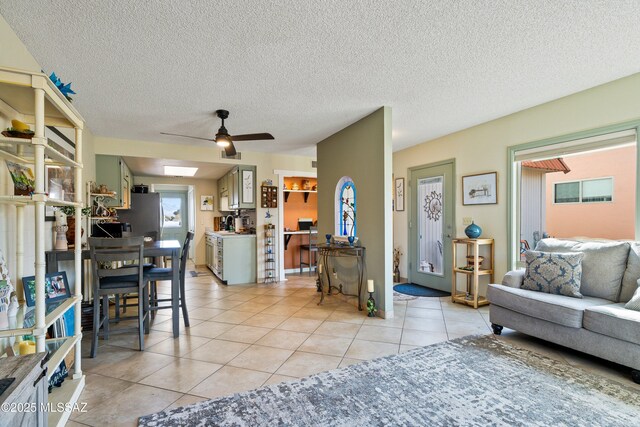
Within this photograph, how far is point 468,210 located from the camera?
444 centimetres

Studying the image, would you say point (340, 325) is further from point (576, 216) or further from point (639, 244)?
point (576, 216)

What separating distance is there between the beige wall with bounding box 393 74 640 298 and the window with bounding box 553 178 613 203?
2.55 feet

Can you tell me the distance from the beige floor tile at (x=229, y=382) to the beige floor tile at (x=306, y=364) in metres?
0.17

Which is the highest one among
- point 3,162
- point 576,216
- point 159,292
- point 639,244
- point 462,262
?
point 3,162

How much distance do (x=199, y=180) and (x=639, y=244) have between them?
25.5 feet

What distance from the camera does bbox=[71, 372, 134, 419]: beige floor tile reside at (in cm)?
197

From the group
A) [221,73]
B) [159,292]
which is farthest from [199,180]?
[221,73]

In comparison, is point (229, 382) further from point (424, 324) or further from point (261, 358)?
point (424, 324)

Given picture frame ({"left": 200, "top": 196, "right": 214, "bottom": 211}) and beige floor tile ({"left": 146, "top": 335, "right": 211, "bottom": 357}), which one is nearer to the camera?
beige floor tile ({"left": 146, "top": 335, "right": 211, "bottom": 357})

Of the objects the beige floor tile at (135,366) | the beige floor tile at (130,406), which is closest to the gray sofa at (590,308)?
the beige floor tile at (130,406)

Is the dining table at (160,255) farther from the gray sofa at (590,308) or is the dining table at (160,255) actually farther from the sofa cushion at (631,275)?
the sofa cushion at (631,275)

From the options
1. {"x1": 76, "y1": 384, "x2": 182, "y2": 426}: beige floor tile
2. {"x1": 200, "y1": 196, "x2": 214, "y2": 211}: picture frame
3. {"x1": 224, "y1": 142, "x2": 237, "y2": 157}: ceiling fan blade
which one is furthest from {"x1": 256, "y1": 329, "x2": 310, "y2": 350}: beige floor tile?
{"x1": 200, "y1": 196, "x2": 214, "y2": 211}: picture frame

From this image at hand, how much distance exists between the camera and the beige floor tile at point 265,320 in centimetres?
342

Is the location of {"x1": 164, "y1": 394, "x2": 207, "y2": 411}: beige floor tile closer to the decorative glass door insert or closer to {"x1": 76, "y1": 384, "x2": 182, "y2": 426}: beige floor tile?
{"x1": 76, "y1": 384, "x2": 182, "y2": 426}: beige floor tile
